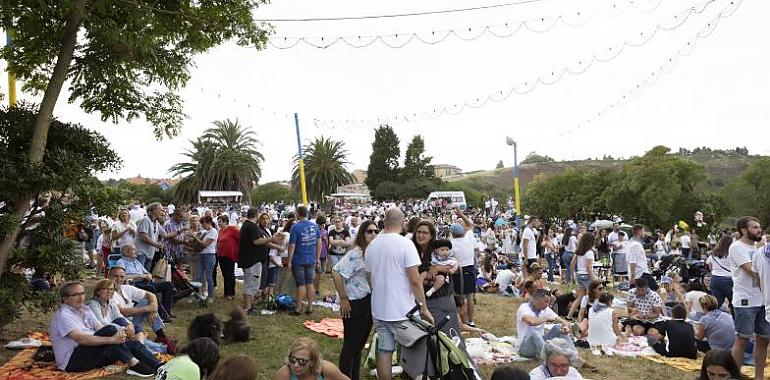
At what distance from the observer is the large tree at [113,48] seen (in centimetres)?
608

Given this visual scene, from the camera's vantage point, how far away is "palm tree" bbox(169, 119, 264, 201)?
50156 millimetres

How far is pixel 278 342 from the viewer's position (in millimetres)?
7531

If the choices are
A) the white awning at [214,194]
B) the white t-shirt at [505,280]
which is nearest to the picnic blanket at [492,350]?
the white t-shirt at [505,280]

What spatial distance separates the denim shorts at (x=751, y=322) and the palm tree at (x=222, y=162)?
152 ft

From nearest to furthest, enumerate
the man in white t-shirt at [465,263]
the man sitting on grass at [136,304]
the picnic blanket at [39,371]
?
the picnic blanket at [39,371] < the man sitting on grass at [136,304] < the man in white t-shirt at [465,263]

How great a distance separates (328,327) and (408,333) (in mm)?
3562

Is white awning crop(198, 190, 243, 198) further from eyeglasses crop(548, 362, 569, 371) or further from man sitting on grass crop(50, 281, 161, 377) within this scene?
eyeglasses crop(548, 362, 569, 371)

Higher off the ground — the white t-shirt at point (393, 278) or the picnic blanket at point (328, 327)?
the white t-shirt at point (393, 278)

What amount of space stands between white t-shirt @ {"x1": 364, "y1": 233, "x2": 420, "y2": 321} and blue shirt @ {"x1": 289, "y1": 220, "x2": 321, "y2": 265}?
364cm

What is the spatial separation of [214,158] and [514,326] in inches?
1717

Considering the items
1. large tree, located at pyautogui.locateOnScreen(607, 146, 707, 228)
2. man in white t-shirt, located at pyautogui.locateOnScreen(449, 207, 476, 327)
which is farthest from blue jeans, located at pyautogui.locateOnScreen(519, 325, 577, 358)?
large tree, located at pyautogui.locateOnScreen(607, 146, 707, 228)

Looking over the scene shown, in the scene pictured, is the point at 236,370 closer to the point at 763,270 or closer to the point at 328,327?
the point at 328,327

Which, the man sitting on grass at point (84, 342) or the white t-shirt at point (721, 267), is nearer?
the man sitting on grass at point (84, 342)

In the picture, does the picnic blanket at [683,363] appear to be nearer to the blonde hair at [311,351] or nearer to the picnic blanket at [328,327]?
the picnic blanket at [328,327]
